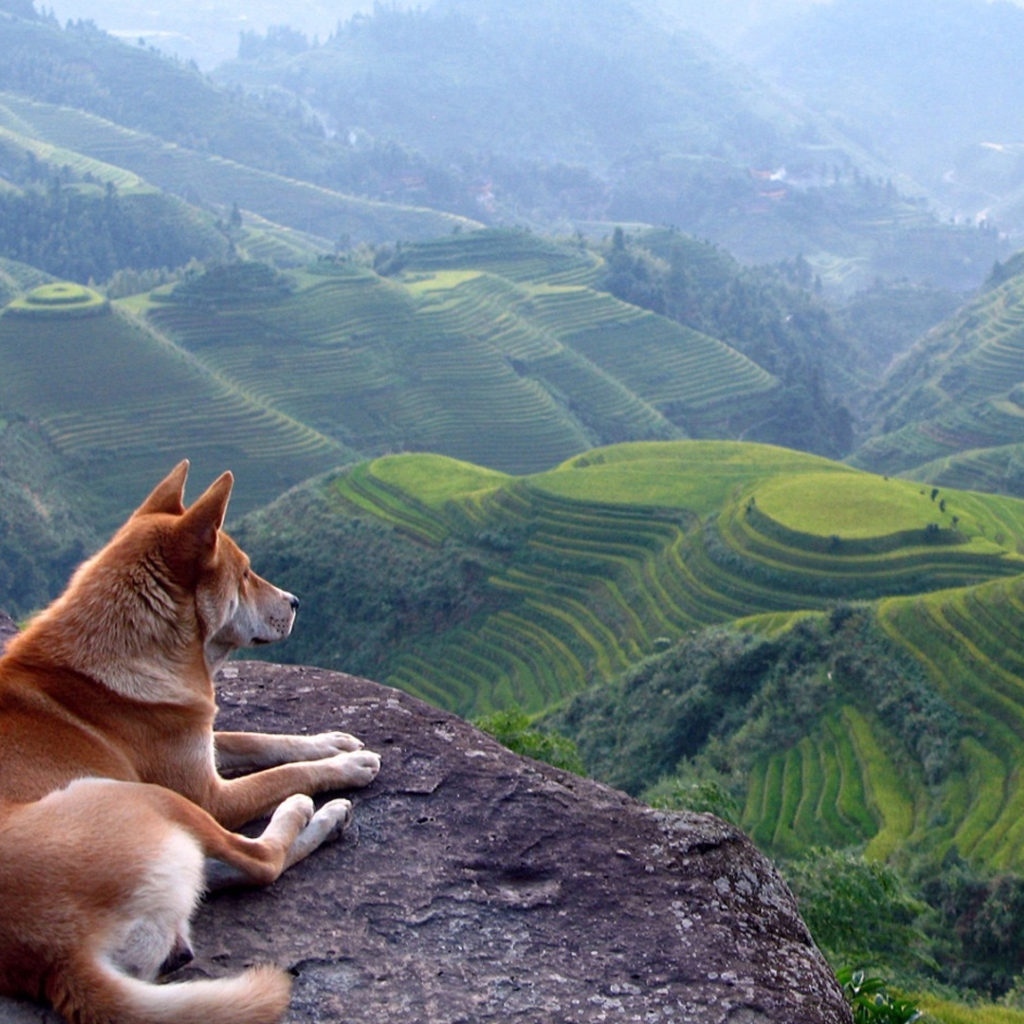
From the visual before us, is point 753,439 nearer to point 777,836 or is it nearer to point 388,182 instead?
point 777,836

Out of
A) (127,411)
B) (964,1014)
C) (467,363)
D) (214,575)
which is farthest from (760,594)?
(467,363)

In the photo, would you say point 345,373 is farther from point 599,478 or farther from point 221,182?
point 221,182

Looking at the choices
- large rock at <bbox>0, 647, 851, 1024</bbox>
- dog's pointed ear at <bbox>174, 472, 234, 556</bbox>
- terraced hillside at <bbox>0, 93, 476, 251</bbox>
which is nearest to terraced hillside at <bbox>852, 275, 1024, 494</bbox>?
large rock at <bbox>0, 647, 851, 1024</bbox>

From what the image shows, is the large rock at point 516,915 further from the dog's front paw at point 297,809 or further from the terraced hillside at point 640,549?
the terraced hillside at point 640,549

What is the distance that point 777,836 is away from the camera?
2603 centimetres

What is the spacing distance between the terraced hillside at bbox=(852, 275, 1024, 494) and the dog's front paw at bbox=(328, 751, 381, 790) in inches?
2372

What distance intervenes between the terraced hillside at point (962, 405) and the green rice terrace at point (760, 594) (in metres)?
13.0

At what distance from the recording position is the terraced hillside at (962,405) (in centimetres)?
6378

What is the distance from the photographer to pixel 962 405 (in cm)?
7712

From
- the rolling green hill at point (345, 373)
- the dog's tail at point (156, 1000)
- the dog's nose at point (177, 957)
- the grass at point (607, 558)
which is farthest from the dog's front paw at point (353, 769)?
the rolling green hill at point (345, 373)

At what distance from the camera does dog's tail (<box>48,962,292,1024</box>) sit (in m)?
3.06

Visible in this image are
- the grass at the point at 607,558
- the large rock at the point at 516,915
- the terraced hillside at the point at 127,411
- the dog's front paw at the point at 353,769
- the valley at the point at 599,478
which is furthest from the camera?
the terraced hillside at the point at 127,411

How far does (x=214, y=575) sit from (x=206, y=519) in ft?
0.80

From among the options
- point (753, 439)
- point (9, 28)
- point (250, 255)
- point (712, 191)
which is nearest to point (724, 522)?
point (753, 439)
